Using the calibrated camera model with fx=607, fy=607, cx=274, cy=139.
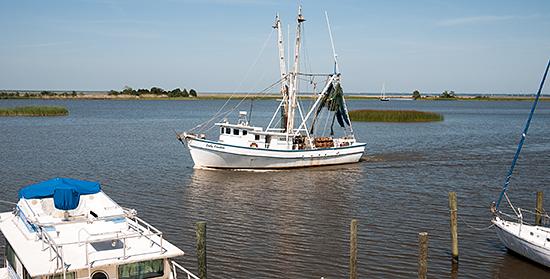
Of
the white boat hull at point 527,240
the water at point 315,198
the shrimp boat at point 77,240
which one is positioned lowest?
the water at point 315,198

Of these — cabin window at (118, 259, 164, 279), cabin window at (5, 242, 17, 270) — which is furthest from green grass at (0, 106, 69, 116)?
cabin window at (118, 259, 164, 279)

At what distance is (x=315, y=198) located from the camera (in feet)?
108

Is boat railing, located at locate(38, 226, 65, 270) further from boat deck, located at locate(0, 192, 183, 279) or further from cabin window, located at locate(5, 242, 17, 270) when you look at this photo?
cabin window, located at locate(5, 242, 17, 270)

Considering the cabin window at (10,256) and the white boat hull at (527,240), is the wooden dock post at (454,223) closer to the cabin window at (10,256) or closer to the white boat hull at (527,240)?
the white boat hull at (527,240)

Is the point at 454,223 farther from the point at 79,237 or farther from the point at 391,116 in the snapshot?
the point at 391,116

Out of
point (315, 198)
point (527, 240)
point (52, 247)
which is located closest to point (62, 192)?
point (52, 247)

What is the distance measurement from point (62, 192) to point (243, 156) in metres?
26.3

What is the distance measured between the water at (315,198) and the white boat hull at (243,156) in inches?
35.3

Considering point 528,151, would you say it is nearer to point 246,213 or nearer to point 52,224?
point 246,213

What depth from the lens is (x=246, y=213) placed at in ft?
94.1

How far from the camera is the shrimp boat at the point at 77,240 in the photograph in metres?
12.7

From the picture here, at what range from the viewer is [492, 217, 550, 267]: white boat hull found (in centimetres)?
1959

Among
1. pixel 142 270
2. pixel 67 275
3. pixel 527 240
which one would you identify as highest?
pixel 67 275

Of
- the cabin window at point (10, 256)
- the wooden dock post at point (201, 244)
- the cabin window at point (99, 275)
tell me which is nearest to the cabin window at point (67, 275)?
the cabin window at point (99, 275)
